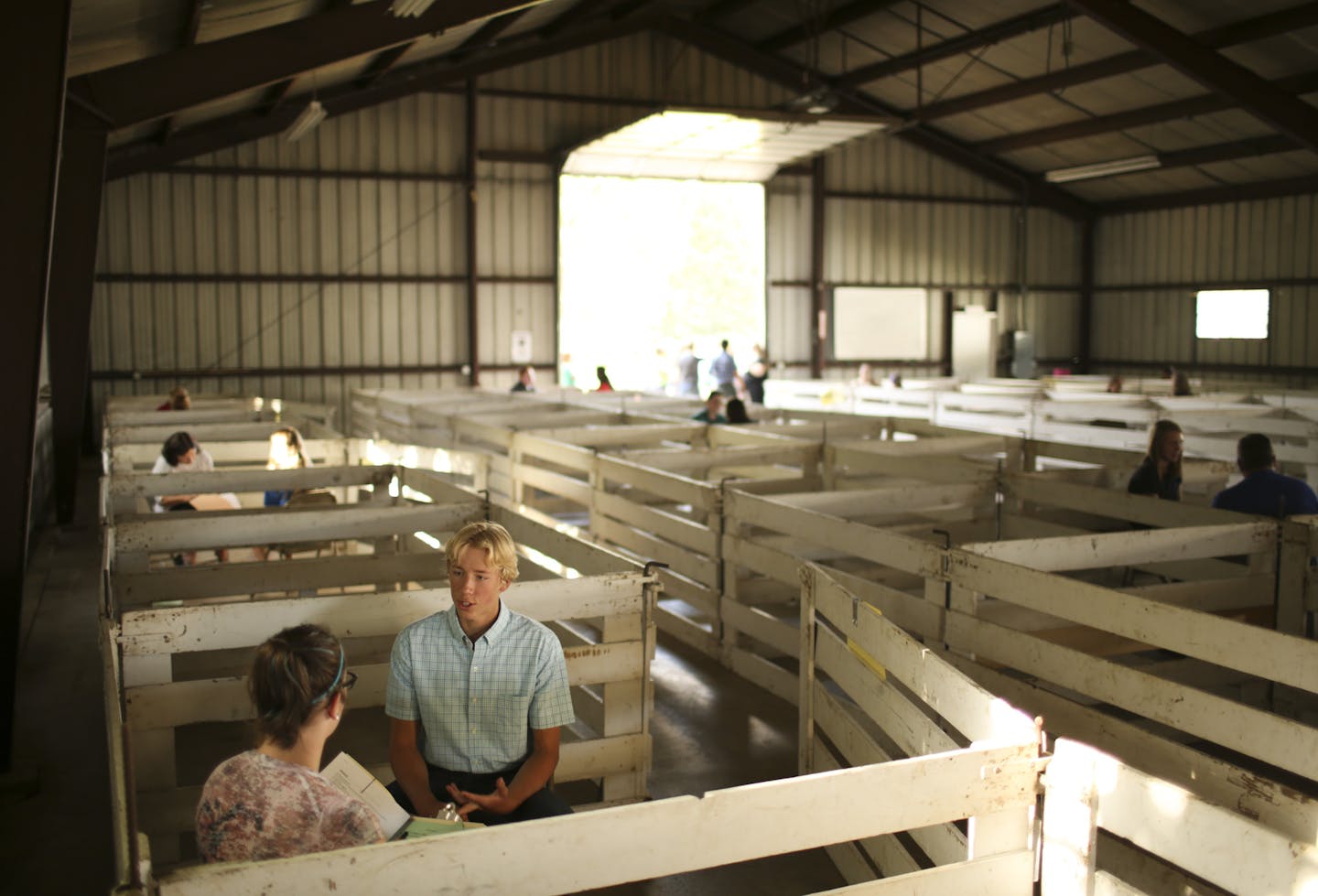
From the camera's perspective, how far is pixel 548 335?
66.7 feet

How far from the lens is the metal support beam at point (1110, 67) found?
1427cm

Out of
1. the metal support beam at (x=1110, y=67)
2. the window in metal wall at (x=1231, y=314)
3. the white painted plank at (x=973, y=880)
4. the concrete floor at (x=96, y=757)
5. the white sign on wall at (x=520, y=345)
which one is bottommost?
the concrete floor at (x=96, y=757)

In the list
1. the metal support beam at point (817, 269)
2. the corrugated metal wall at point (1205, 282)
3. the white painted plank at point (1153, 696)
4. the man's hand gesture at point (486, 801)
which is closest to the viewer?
the white painted plank at point (1153, 696)

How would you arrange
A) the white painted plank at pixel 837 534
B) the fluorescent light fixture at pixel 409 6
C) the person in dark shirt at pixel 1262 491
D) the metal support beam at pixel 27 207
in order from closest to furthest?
the metal support beam at pixel 27 207 < the white painted plank at pixel 837 534 < the person in dark shirt at pixel 1262 491 < the fluorescent light fixture at pixel 409 6

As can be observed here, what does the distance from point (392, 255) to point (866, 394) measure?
824 centimetres

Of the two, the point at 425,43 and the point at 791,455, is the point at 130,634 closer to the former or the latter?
the point at 791,455

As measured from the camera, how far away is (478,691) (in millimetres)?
3312

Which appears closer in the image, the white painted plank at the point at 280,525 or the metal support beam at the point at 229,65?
the white painted plank at the point at 280,525

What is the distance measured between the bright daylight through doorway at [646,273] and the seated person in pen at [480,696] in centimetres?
2478

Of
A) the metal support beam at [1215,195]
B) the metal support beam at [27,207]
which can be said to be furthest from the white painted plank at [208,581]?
the metal support beam at [1215,195]

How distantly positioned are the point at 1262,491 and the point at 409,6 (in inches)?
278

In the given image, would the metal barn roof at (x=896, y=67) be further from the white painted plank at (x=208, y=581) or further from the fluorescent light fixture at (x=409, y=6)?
the white painted plank at (x=208, y=581)

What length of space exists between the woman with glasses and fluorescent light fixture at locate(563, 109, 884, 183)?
14.4 metres

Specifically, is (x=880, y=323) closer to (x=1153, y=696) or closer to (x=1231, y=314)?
(x=1231, y=314)
